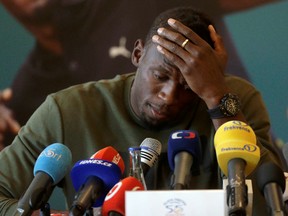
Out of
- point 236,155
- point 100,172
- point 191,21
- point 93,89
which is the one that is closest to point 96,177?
point 100,172

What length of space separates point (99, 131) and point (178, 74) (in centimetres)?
36

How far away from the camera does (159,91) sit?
1.79 metres

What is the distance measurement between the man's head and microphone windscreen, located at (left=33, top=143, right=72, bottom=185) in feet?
1.65

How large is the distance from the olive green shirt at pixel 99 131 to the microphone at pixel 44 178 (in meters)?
0.51

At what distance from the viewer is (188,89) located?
1.82m

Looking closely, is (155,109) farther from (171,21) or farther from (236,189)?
(236,189)

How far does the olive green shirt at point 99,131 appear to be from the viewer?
1859 mm

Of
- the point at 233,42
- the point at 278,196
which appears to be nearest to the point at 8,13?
the point at 233,42

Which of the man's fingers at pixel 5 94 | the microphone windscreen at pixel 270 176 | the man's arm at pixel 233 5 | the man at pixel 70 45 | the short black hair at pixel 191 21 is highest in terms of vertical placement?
the man's arm at pixel 233 5

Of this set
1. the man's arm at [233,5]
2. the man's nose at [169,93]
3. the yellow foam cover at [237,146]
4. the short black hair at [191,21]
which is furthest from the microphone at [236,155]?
the man's arm at [233,5]

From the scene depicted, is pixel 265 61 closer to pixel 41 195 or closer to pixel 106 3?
pixel 106 3

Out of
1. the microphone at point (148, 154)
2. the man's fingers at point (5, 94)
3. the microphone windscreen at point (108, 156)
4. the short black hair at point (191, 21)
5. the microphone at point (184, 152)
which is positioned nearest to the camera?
the microphone at point (184, 152)

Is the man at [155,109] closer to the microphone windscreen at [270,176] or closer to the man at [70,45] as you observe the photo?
the man at [70,45]

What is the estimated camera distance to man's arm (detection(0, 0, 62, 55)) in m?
2.69
